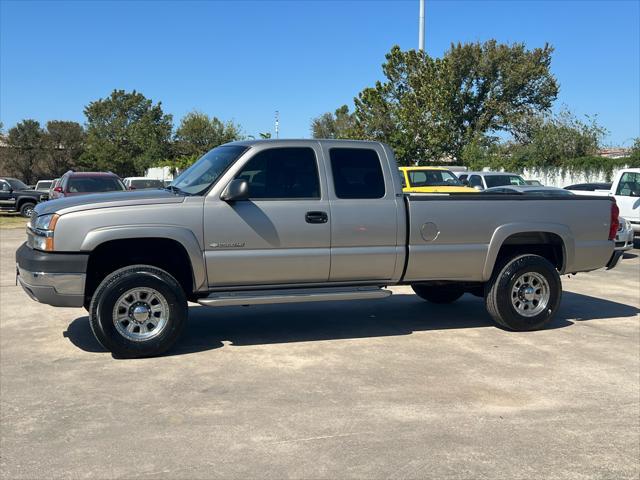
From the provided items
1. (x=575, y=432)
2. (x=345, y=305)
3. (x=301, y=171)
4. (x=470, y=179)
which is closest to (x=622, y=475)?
(x=575, y=432)

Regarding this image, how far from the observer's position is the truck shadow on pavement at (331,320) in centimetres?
711

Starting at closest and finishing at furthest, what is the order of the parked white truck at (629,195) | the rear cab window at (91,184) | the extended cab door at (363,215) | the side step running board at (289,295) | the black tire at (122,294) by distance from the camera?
the black tire at (122,294)
the side step running board at (289,295)
the extended cab door at (363,215)
the parked white truck at (629,195)
the rear cab window at (91,184)

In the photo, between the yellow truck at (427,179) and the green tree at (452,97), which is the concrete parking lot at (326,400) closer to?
the yellow truck at (427,179)

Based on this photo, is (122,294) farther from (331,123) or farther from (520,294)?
(331,123)

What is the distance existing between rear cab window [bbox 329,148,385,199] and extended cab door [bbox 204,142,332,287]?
6.8 inches

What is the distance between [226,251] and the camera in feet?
21.1

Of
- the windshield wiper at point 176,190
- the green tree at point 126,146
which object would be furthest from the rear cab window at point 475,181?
the green tree at point 126,146

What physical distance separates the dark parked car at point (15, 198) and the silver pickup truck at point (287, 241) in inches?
899

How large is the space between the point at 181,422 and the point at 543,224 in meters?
4.66

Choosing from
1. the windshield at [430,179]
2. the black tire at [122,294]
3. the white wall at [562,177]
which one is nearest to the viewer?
the black tire at [122,294]

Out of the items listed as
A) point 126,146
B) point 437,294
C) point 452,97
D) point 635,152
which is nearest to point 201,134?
point 126,146

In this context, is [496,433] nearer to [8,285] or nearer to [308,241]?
[308,241]

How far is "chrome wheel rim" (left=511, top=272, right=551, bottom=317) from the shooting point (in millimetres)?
7578

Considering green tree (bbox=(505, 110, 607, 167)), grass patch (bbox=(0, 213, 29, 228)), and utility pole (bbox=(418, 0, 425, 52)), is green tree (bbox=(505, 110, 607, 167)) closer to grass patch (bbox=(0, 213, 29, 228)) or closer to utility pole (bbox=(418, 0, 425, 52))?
utility pole (bbox=(418, 0, 425, 52))
